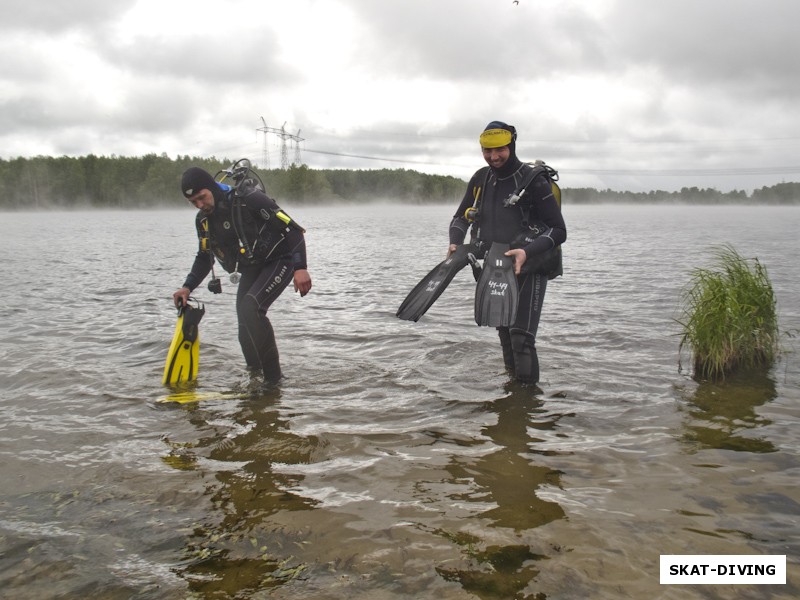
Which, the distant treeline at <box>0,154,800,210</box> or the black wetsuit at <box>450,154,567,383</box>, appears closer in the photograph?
the black wetsuit at <box>450,154,567,383</box>

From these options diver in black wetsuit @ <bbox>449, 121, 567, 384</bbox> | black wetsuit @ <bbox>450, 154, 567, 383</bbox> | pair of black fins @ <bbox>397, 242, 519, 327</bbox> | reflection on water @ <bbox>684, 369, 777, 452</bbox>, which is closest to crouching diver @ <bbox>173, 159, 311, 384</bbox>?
pair of black fins @ <bbox>397, 242, 519, 327</bbox>

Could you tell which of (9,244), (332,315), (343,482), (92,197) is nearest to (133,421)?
(343,482)

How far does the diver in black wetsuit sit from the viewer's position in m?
5.99

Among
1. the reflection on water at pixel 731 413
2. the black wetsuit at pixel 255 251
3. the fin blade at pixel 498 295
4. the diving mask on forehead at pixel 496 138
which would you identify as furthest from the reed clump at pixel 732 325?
the black wetsuit at pixel 255 251

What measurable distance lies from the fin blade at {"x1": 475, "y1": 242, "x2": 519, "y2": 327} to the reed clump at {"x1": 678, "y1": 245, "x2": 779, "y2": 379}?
8.98 feet

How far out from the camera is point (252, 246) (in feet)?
22.4

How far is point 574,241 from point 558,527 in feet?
101

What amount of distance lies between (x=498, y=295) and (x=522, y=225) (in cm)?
77

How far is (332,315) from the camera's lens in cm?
1174

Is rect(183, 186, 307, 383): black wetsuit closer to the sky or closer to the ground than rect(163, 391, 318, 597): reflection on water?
closer to the sky

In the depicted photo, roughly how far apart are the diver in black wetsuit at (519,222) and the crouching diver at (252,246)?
1902 millimetres

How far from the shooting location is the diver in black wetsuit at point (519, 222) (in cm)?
599

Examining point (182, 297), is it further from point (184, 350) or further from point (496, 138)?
point (496, 138)

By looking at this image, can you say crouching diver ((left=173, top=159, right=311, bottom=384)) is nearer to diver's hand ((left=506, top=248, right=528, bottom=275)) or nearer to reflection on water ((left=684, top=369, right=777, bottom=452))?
diver's hand ((left=506, top=248, right=528, bottom=275))
